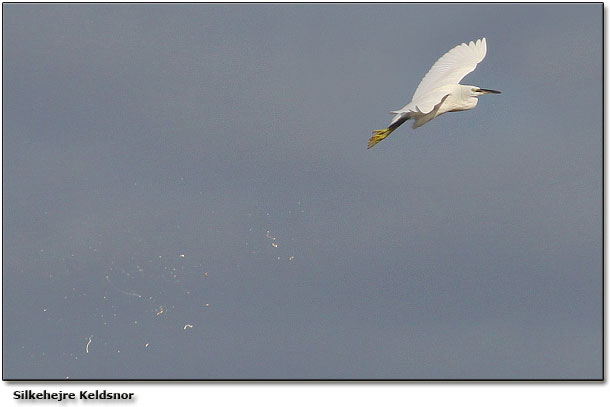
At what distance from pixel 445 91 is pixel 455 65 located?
4.21ft

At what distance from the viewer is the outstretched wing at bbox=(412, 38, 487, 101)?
17.2 m

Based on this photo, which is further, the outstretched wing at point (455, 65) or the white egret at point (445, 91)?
the outstretched wing at point (455, 65)

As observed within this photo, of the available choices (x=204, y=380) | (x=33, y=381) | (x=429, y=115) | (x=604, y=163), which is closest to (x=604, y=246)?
(x=604, y=163)

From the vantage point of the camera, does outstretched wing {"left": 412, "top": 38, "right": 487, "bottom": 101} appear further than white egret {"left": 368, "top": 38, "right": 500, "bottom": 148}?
Yes

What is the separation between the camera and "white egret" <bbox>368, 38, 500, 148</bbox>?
15.9 metres

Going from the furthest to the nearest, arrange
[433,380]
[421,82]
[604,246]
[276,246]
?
[421,82], [604,246], [276,246], [433,380]

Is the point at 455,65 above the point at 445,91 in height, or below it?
above

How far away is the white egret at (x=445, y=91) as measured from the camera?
627 inches

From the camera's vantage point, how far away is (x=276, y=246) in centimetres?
1484

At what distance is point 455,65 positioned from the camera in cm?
1759

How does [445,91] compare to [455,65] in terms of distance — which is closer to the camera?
[445,91]

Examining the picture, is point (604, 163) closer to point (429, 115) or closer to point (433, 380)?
point (429, 115)

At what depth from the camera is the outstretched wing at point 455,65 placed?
17172 mm
